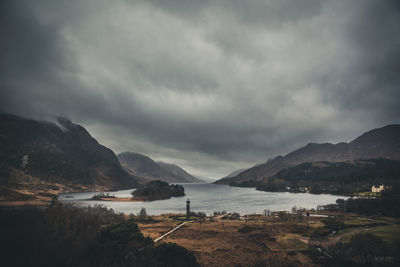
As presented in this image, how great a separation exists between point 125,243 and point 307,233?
63.1 metres

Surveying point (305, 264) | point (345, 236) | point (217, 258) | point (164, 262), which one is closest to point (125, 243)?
point (164, 262)

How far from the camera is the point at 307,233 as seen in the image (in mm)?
75500

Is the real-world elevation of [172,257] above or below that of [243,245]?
above

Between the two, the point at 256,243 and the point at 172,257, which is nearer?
the point at 172,257

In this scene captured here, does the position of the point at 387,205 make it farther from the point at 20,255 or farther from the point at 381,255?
the point at 20,255

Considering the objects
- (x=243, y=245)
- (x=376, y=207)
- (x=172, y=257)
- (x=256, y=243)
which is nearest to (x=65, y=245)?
(x=172, y=257)

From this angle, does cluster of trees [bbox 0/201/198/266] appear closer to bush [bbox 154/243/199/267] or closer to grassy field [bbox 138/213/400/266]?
bush [bbox 154/243/199/267]

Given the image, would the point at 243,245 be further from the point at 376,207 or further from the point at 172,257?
the point at 376,207

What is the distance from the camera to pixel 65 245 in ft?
118

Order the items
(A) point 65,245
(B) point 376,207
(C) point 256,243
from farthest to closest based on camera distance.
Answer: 1. (B) point 376,207
2. (C) point 256,243
3. (A) point 65,245

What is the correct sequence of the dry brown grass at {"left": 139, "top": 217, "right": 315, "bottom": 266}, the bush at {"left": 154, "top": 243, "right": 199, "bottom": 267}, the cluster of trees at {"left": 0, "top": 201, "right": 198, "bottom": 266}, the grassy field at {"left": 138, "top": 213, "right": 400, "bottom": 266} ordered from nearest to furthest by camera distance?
the cluster of trees at {"left": 0, "top": 201, "right": 198, "bottom": 266}
the bush at {"left": 154, "top": 243, "right": 199, "bottom": 267}
the dry brown grass at {"left": 139, "top": 217, "right": 315, "bottom": 266}
the grassy field at {"left": 138, "top": 213, "right": 400, "bottom": 266}

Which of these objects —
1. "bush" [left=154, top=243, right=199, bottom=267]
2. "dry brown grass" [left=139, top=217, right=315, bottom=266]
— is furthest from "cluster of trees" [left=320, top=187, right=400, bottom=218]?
"bush" [left=154, top=243, right=199, bottom=267]

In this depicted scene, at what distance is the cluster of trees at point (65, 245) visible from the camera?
92.4ft

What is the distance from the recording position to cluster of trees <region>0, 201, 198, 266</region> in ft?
92.4
